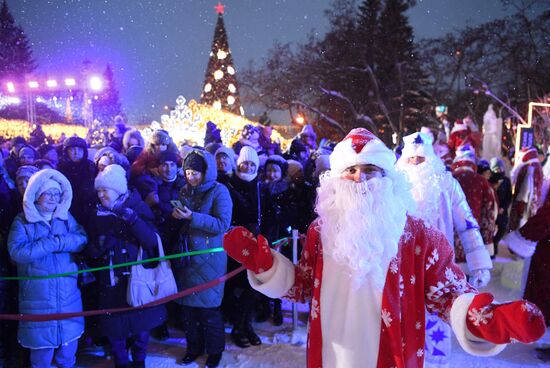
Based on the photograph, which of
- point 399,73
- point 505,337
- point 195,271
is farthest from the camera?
point 399,73

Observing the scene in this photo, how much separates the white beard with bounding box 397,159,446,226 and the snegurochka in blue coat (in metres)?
3.06

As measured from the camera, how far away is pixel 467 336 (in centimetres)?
210

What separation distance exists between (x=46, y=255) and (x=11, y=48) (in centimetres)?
5170

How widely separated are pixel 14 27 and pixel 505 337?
5632 cm

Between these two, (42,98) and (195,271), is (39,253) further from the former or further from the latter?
(42,98)

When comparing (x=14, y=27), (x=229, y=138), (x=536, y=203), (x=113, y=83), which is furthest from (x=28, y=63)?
(x=536, y=203)

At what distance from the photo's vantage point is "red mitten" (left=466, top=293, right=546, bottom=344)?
1784 millimetres

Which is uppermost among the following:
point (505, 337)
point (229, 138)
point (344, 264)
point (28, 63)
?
point (28, 63)

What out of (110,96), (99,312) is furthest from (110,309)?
(110,96)

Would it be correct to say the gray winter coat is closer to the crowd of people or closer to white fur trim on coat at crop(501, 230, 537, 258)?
the crowd of people

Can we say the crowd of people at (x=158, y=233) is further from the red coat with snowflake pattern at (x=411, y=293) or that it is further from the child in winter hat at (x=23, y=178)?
the red coat with snowflake pattern at (x=411, y=293)

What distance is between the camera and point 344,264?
241 cm

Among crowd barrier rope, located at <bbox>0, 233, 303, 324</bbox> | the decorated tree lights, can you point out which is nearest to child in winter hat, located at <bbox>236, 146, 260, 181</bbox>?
crowd barrier rope, located at <bbox>0, 233, 303, 324</bbox>

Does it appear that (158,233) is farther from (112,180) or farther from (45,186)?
(45,186)
